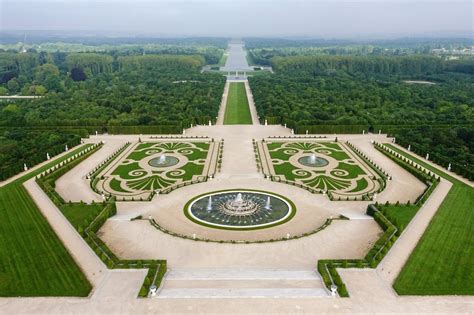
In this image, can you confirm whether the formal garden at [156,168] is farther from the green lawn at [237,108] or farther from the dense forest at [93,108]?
the green lawn at [237,108]

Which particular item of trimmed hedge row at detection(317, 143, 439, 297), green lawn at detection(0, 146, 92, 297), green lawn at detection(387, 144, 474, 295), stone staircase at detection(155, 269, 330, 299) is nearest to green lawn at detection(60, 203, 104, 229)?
green lawn at detection(0, 146, 92, 297)

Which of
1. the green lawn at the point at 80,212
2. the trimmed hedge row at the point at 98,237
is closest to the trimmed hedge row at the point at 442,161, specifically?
the trimmed hedge row at the point at 98,237

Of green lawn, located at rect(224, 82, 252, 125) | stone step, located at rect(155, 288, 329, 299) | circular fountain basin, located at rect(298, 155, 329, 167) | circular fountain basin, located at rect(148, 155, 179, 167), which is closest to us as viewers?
stone step, located at rect(155, 288, 329, 299)

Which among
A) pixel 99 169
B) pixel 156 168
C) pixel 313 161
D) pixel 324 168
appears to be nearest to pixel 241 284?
pixel 156 168

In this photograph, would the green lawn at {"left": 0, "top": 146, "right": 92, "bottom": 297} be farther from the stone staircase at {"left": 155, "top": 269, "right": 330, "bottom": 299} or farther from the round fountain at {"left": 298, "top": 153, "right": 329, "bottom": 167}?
the round fountain at {"left": 298, "top": 153, "right": 329, "bottom": 167}

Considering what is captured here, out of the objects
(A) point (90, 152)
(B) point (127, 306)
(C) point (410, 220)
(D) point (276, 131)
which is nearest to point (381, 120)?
(D) point (276, 131)

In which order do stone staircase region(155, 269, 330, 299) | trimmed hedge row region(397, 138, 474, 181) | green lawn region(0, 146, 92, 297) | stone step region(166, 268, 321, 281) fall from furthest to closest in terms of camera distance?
trimmed hedge row region(397, 138, 474, 181)
stone step region(166, 268, 321, 281)
green lawn region(0, 146, 92, 297)
stone staircase region(155, 269, 330, 299)

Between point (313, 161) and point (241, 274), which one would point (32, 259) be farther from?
point (313, 161)
